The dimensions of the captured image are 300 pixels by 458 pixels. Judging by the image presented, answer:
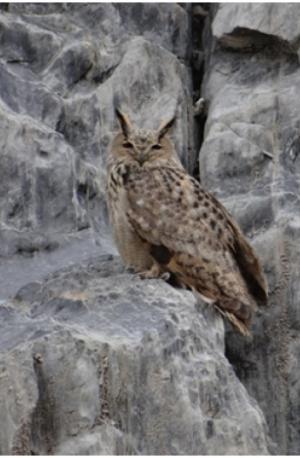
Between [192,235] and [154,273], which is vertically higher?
[192,235]

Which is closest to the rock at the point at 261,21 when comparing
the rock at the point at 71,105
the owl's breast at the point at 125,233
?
the rock at the point at 71,105

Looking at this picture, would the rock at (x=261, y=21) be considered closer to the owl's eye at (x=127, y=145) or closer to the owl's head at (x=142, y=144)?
the owl's head at (x=142, y=144)

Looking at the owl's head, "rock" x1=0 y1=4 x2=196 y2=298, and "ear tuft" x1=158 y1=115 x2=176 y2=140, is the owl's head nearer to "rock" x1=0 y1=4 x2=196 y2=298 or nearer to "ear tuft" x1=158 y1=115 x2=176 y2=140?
"ear tuft" x1=158 y1=115 x2=176 y2=140

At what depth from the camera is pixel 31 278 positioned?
26.6 feet

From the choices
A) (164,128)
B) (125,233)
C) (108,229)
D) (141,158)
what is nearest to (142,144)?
(141,158)

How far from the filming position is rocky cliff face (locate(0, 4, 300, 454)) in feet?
21.9

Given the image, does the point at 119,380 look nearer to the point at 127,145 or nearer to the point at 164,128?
the point at 127,145

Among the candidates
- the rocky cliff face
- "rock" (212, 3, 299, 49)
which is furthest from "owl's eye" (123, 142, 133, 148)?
"rock" (212, 3, 299, 49)

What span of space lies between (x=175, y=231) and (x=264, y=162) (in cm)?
121

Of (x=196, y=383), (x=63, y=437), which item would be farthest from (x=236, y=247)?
(x=63, y=437)

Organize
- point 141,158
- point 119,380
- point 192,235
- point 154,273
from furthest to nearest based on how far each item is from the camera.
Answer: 1. point 141,158
2. point 192,235
3. point 154,273
4. point 119,380

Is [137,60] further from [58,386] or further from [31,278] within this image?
[58,386]

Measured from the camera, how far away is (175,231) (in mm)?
7660

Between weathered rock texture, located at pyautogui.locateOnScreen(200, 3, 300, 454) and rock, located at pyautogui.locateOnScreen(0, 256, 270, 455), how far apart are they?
36.6 inches
